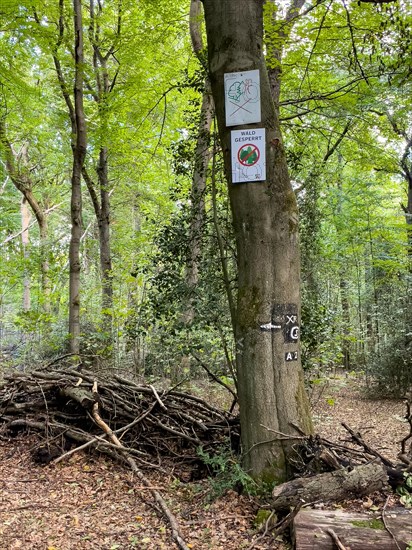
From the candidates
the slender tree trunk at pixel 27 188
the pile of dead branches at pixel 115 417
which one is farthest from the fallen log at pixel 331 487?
the slender tree trunk at pixel 27 188

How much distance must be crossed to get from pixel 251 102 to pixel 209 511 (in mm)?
3290

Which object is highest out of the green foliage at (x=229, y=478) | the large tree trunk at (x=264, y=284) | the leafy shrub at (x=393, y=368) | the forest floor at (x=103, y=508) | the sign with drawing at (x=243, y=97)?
the sign with drawing at (x=243, y=97)

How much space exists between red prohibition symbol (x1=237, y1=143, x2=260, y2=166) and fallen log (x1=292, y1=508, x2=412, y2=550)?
2.59 metres

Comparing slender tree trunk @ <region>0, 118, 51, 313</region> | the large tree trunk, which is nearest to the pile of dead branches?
the large tree trunk

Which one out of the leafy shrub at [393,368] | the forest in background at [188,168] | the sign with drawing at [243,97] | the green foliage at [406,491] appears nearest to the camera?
the green foliage at [406,491]

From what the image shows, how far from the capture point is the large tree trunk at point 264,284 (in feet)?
10.8

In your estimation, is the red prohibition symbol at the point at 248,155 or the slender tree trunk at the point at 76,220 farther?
the slender tree trunk at the point at 76,220

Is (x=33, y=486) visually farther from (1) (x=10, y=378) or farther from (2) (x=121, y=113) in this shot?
(2) (x=121, y=113)

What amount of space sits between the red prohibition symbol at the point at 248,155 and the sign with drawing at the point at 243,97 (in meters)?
0.22

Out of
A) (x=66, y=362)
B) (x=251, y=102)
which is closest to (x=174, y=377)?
(x=66, y=362)

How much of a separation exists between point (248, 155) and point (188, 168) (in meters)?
1.74

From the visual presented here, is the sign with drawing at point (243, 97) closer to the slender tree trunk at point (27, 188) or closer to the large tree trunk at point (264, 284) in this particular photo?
the large tree trunk at point (264, 284)

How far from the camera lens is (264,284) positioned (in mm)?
3324

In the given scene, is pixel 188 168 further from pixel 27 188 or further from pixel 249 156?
pixel 27 188
